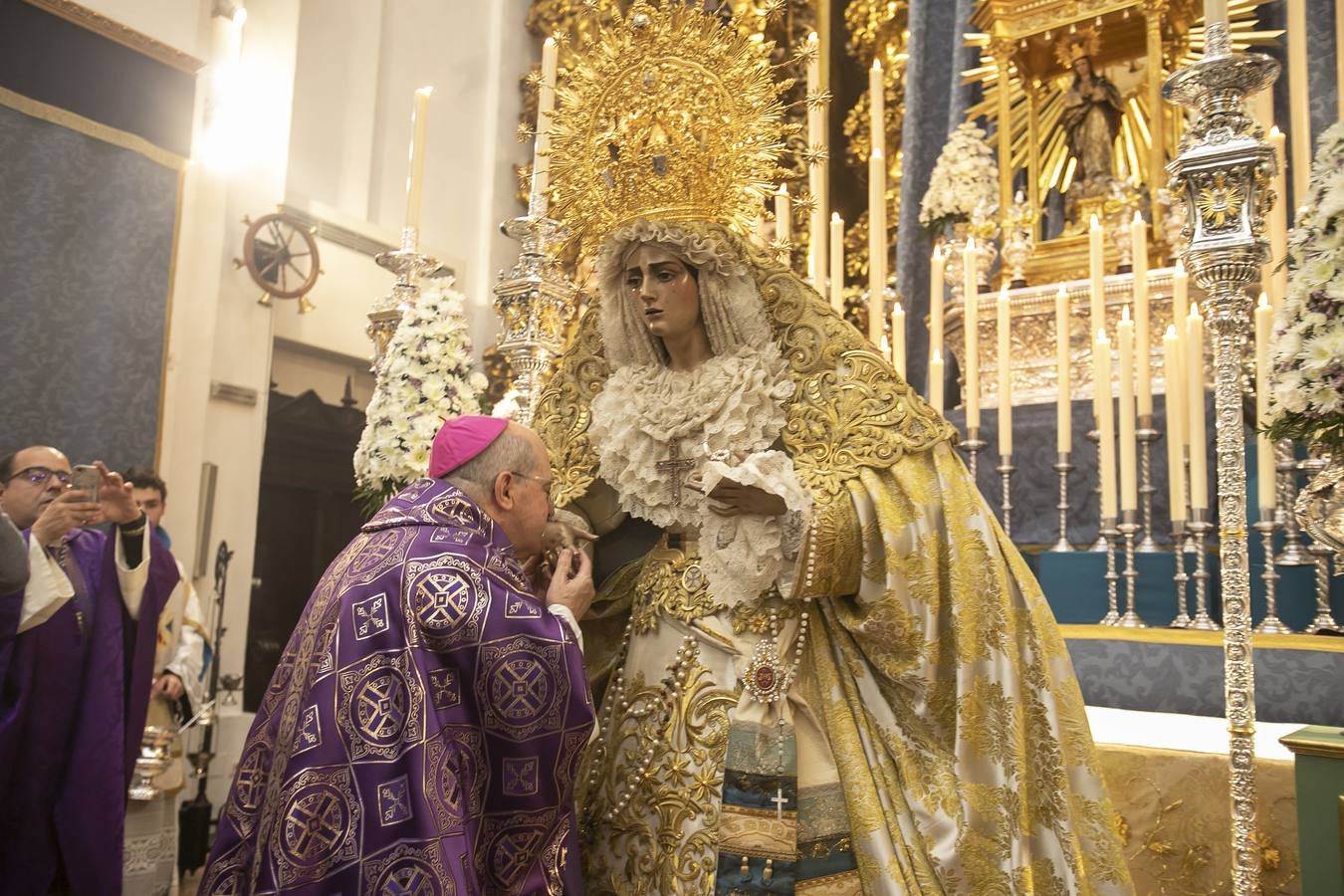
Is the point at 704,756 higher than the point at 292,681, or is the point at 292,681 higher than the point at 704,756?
the point at 292,681

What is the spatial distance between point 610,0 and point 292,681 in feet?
5.91

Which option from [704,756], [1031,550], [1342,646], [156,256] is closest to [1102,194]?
[1031,550]

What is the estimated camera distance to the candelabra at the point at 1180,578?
2.97 meters

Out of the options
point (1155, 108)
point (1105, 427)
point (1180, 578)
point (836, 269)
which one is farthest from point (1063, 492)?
point (1155, 108)

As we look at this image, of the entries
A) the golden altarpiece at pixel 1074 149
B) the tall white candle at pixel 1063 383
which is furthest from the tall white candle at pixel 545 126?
the golden altarpiece at pixel 1074 149

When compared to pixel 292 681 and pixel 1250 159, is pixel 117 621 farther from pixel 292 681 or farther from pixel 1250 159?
pixel 1250 159

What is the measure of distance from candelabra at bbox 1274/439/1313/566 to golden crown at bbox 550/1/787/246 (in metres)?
1.66

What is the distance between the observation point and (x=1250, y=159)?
76.5 inches

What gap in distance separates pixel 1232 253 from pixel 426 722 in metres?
1.68

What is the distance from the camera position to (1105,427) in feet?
10.7

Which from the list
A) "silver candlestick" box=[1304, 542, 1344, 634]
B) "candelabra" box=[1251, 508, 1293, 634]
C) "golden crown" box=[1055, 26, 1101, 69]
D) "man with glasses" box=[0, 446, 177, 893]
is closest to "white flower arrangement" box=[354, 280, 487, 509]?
"man with glasses" box=[0, 446, 177, 893]

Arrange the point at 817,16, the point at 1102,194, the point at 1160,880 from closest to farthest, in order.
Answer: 1. the point at 1160,880
2. the point at 1102,194
3. the point at 817,16

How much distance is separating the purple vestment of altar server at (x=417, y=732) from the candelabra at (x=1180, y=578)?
1.90m

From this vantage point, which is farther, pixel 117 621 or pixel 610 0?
pixel 117 621
